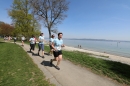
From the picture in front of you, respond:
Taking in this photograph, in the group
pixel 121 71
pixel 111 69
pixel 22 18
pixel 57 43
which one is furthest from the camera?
pixel 22 18

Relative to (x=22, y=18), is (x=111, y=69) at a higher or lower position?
lower

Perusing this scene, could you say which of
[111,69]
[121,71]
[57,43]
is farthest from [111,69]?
[57,43]

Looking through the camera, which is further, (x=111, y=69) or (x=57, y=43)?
(x=111, y=69)

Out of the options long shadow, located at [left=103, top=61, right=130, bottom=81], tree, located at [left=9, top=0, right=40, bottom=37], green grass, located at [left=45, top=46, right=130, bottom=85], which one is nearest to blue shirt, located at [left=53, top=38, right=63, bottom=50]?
green grass, located at [left=45, top=46, right=130, bottom=85]

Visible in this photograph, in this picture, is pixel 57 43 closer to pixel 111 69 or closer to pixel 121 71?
pixel 111 69

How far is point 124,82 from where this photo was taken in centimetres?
518

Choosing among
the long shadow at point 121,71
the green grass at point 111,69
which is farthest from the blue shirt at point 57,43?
the long shadow at point 121,71

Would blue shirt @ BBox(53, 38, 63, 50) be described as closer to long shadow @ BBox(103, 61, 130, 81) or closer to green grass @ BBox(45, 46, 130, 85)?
green grass @ BBox(45, 46, 130, 85)

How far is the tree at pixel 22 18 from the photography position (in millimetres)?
34466

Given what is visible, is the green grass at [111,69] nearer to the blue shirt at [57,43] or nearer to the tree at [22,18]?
the blue shirt at [57,43]

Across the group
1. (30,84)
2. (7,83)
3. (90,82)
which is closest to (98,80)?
(90,82)

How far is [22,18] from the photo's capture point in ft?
116

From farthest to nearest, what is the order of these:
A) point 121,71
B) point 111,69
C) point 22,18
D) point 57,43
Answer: point 22,18 < point 111,69 < point 121,71 < point 57,43

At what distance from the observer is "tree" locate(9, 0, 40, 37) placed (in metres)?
34.5
